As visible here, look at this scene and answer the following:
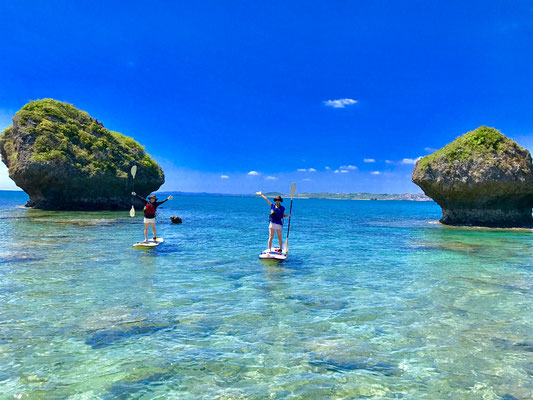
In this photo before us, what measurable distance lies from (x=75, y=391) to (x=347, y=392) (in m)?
4.91

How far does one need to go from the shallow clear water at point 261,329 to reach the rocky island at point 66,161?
47992 millimetres

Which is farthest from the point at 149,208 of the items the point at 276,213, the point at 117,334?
the point at 117,334

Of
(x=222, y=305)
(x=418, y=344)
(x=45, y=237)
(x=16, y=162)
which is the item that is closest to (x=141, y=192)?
(x=16, y=162)

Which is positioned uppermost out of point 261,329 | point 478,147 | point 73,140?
point 73,140

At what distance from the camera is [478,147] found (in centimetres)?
4491

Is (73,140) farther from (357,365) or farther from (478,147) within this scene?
(357,365)

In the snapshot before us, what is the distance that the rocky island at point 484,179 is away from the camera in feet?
141

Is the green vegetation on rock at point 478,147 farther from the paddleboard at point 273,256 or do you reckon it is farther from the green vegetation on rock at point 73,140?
the green vegetation on rock at point 73,140

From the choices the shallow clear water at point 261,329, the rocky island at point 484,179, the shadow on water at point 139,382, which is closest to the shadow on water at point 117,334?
the shallow clear water at point 261,329

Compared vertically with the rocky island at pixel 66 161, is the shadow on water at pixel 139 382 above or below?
below

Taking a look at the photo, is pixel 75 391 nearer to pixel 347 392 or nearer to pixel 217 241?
pixel 347 392

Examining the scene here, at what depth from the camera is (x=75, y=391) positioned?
6.57 metres

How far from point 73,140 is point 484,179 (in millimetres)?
66016

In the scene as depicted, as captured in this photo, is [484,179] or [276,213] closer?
[276,213]
